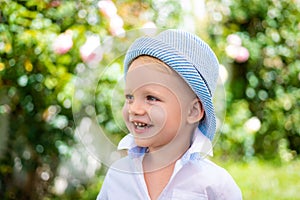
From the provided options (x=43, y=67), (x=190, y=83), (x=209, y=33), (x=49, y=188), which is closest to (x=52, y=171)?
(x=49, y=188)

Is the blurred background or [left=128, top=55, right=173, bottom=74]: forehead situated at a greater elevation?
[left=128, top=55, right=173, bottom=74]: forehead

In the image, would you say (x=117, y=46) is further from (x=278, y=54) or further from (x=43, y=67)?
(x=278, y=54)

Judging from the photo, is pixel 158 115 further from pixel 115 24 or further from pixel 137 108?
pixel 115 24

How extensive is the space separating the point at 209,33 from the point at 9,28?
1136 millimetres

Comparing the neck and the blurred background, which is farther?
the blurred background

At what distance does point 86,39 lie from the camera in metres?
3.48

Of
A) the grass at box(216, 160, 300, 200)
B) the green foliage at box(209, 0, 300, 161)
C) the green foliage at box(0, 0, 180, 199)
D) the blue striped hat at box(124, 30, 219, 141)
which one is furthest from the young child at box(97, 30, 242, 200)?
the green foliage at box(209, 0, 300, 161)

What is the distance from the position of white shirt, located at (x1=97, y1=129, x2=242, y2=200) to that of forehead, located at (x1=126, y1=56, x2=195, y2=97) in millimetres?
154

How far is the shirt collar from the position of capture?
185cm

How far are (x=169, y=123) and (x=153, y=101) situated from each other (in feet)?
0.22

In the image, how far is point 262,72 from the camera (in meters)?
4.41

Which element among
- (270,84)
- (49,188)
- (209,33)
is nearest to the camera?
(49,188)

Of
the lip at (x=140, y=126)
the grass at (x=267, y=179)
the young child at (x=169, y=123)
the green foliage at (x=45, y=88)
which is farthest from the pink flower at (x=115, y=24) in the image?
the lip at (x=140, y=126)

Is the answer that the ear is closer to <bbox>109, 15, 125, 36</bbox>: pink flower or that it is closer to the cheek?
the cheek
